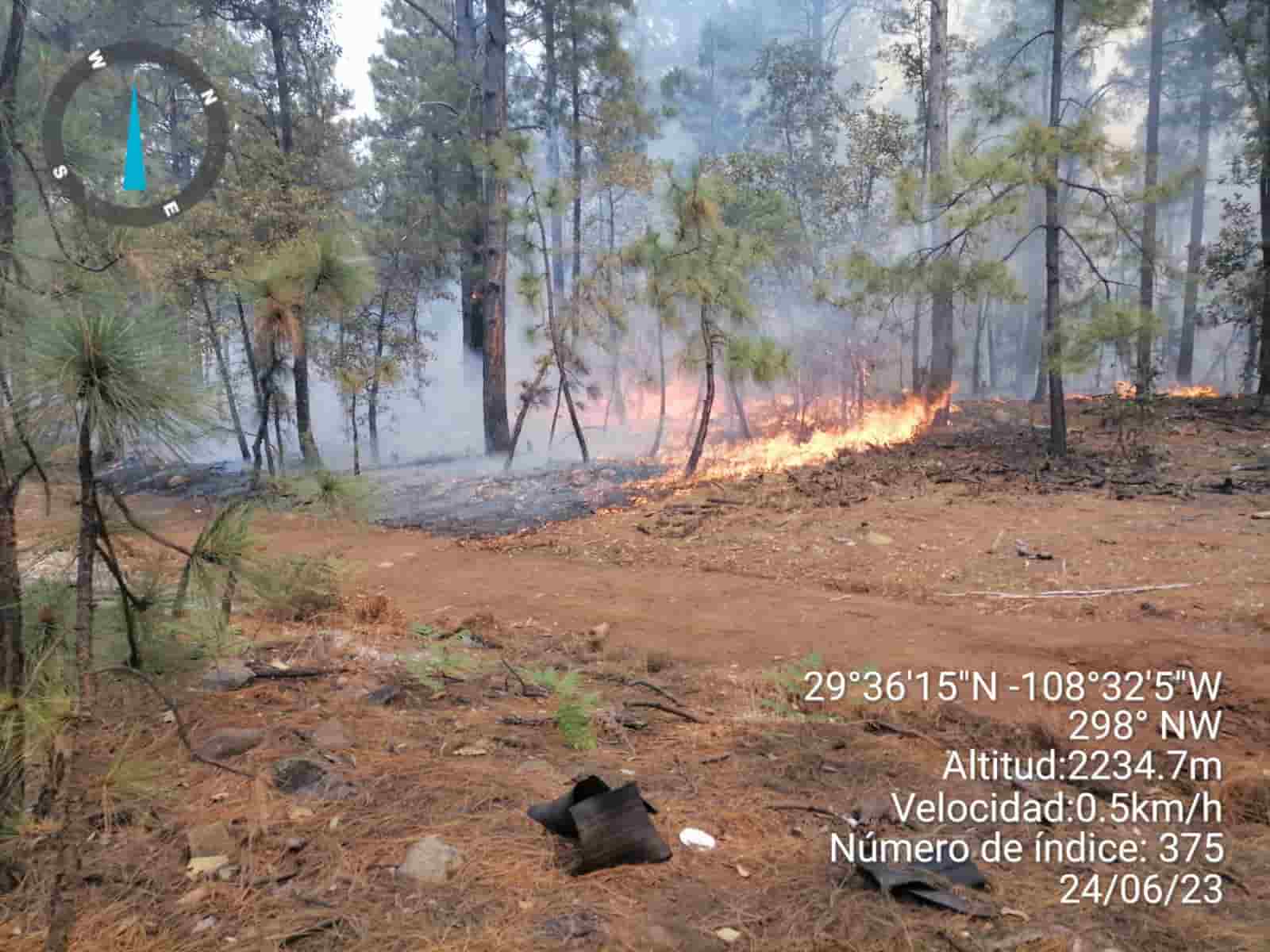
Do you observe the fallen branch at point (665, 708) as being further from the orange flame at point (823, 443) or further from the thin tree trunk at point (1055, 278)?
the thin tree trunk at point (1055, 278)

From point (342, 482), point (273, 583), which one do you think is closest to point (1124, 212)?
point (342, 482)

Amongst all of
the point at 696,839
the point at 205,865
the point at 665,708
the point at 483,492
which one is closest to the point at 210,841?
the point at 205,865

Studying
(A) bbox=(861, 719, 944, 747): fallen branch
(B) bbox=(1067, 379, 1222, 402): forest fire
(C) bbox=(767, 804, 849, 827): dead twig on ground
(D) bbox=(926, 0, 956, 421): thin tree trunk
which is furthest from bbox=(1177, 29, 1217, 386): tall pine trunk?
(C) bbox=(767, 804, 849, 827): dead twig on ground

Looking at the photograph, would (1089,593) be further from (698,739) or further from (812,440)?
(812,440)

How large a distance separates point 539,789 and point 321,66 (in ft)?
69.2

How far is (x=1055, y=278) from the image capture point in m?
12.8

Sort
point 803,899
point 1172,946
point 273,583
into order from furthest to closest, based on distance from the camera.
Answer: point 273,583
point 803,899
point 1172,946

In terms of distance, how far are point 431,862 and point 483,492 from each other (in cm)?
1166

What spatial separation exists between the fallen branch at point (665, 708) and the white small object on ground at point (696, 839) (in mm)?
1340

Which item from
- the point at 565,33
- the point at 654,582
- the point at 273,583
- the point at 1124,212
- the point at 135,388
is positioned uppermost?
the point at 565,33

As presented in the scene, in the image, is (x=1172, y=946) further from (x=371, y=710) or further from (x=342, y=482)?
(x=342, y=482)

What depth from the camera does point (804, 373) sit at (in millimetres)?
24047

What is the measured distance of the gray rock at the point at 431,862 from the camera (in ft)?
8.33
